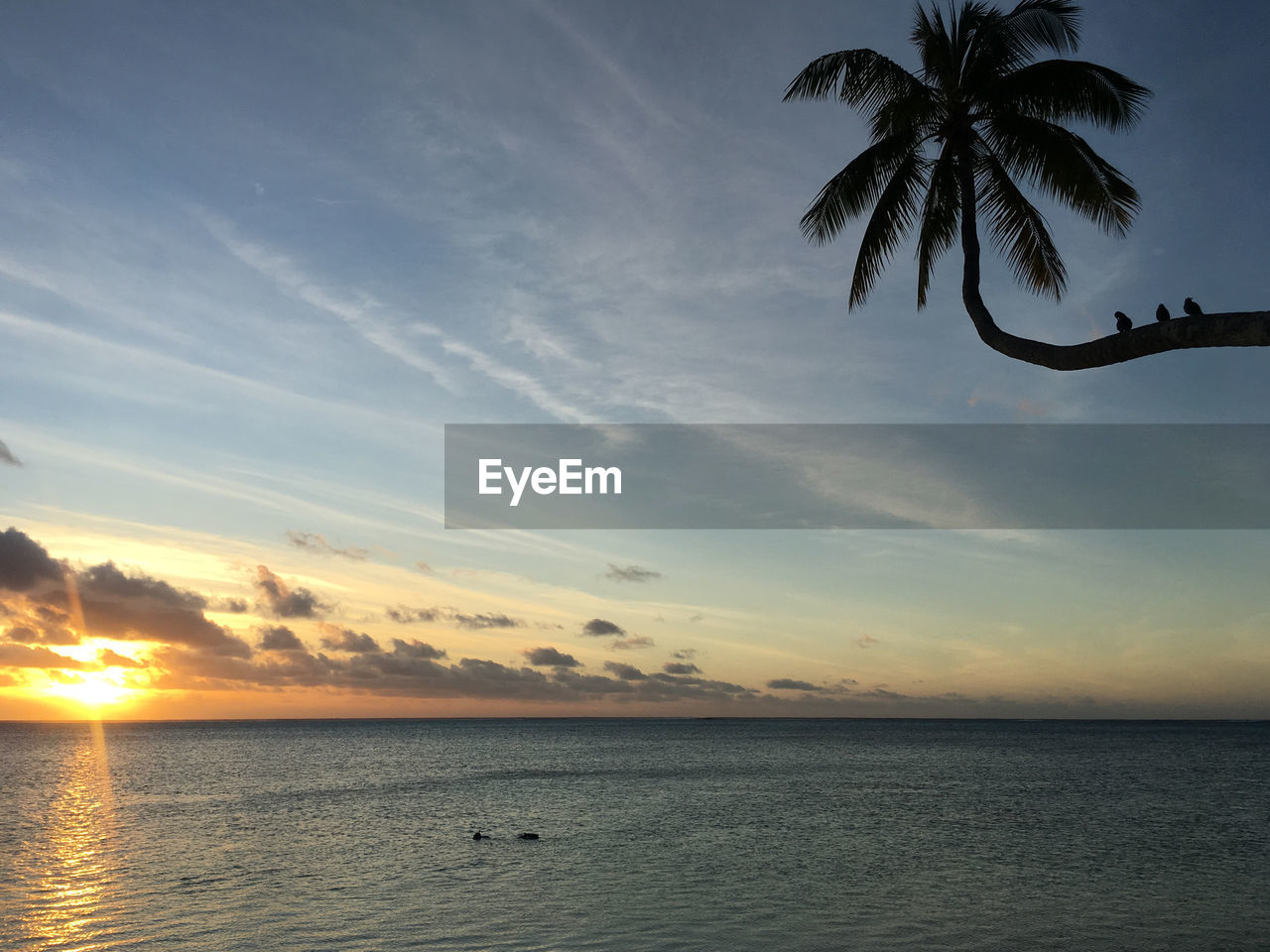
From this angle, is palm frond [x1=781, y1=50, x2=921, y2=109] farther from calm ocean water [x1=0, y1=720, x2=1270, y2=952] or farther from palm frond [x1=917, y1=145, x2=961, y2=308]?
calm ocean water [x1=0, y1=720, x2=1270, y2=952]

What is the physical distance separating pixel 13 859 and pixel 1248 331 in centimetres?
3947

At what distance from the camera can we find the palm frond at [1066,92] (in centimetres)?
1415

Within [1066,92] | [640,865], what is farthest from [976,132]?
[640,865]

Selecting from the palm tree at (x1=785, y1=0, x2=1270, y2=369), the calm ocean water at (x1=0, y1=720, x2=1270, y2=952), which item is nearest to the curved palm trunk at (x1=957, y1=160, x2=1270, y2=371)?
the palm tree at (x1=785, y1=0, x2=1270, y2=369)

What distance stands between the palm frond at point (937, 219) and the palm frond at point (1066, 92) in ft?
4.54

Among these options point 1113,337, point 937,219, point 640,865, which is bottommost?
point 640,865

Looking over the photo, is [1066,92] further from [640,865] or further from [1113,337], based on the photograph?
Answer: [640,865]

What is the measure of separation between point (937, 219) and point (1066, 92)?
9.64 feet

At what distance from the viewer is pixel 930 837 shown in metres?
33.4

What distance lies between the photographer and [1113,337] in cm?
868

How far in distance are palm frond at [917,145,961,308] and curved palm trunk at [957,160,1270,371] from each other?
3.16 meters

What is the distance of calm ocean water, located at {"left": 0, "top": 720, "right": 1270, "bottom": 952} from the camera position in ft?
65.3

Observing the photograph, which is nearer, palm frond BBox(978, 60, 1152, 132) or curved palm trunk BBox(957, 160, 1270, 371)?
curved palm trunk BBox(957, 160, 1270, 371)

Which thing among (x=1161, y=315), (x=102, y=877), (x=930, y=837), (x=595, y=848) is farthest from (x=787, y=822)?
(x=1161, y=315)
